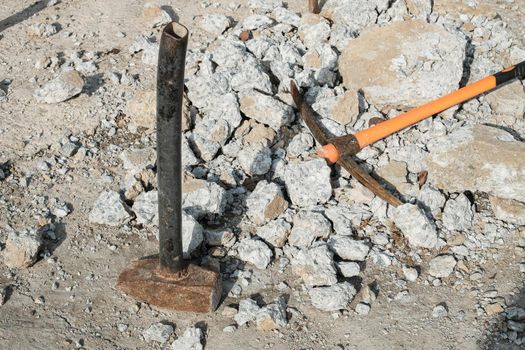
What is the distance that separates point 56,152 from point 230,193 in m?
1.22

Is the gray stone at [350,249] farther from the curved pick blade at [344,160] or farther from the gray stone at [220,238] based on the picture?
the gray stone at [220,238]

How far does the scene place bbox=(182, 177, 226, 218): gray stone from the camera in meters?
3.93

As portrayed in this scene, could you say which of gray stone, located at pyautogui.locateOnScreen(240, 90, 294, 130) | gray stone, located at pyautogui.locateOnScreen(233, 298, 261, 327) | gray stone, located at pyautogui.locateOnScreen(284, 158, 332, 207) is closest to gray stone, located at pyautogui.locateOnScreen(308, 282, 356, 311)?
gray stone, located at pyautogui.locateOnScreen(233, 298, 261, 327)

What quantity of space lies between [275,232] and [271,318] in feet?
1.90

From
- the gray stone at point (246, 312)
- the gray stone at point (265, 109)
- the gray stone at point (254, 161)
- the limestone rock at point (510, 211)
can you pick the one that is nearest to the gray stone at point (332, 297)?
the gray stone at point (246, 312)

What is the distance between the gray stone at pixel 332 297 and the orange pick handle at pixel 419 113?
40.4 inches

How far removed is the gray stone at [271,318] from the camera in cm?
345

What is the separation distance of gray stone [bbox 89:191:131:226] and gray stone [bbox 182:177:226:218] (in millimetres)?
365

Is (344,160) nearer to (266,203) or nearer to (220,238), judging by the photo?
(266,203)

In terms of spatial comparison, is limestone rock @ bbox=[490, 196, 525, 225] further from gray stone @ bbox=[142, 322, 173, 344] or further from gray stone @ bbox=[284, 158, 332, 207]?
gray stone @ bbox=[142, 322, 173, 344]

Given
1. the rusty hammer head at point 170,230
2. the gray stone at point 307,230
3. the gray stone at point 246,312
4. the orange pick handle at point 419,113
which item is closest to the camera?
the rusty hammer head at point 170,230

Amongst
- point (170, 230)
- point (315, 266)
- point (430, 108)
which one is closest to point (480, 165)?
point (430, 108)

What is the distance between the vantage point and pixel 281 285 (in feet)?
12.2

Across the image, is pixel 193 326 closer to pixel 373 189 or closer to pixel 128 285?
pixel 128 285
